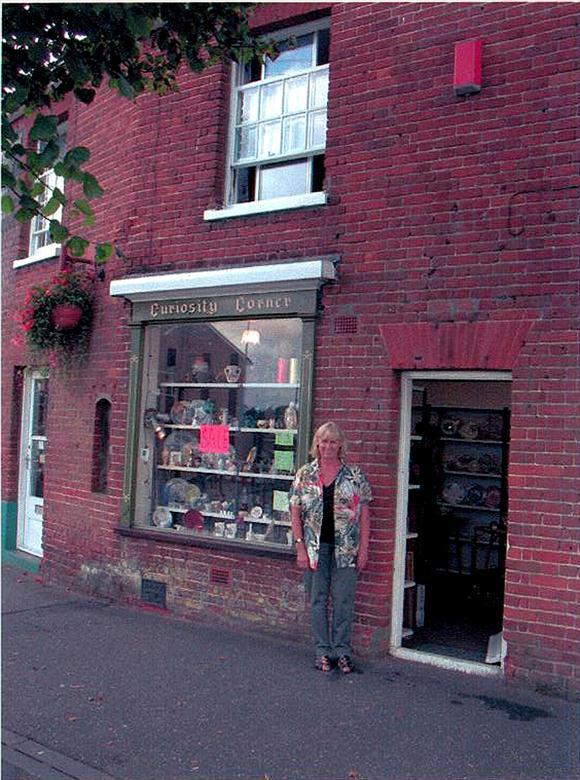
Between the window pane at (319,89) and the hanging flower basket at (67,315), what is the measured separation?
132 inches

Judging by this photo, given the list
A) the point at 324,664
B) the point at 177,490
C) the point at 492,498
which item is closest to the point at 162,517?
the point at 177,490

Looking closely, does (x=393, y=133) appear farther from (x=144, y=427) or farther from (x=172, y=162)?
(x=144, y=427)

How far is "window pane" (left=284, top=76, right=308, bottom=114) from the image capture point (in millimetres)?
8148

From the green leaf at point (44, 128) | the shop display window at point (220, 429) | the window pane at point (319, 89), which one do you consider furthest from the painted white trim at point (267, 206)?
the green leaf at point (44, 128)

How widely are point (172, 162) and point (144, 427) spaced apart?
105 inches

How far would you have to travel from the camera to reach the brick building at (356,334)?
631 centimetres

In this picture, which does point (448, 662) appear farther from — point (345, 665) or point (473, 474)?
point (473, 474)

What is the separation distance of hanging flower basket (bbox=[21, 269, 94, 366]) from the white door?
168 centimetres

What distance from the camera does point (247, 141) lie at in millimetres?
8539

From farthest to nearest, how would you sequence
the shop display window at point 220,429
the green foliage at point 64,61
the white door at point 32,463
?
1. the white door at point 32,463
2. the shop display window at point 220,429
3. the green foliage at point 64,61

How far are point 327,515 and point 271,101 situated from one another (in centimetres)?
410

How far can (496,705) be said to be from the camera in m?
5.90

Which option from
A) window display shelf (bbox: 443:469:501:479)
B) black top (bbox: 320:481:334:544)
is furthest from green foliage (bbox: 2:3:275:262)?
window display shelf (bbox: 443:469:501:479)

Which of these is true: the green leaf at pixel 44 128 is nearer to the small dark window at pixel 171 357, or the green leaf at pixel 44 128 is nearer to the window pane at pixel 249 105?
the window pane at pixel 249 105
